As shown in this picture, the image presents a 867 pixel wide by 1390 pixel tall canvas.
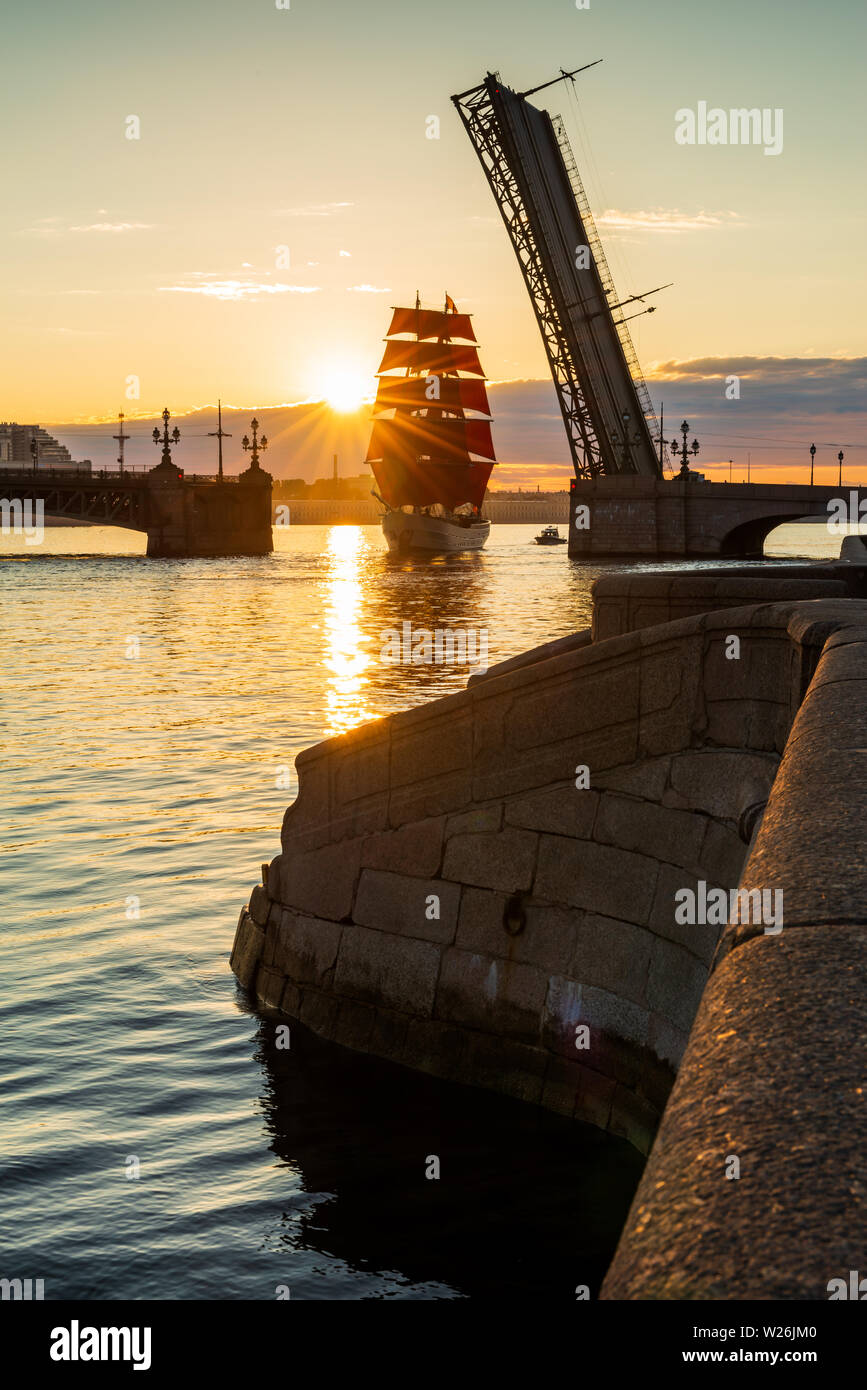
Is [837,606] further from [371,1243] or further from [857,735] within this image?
[371,1243]

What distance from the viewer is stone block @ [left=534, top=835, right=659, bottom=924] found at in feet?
23.4

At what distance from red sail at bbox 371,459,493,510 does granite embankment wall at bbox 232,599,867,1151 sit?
331 ft

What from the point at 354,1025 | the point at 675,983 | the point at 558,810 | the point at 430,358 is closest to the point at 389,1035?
the point at 354,1025

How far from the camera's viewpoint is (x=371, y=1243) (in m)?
6.51

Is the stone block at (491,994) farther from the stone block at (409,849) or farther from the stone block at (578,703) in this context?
the stone block at (578,703)

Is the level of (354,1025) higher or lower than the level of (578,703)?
lower

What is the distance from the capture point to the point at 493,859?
7.95 meters

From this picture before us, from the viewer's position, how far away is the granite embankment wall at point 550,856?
665 centimetres

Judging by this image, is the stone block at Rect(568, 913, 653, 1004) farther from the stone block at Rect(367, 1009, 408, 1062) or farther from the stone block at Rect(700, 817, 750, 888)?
the stone block at Rect(367, 1009, 408, 1062)

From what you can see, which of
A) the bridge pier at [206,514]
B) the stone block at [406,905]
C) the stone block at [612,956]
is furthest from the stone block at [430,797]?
the bridge pier at [206,514]

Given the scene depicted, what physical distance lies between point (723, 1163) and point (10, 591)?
69.6m

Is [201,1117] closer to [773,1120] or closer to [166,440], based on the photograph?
[773,1120]

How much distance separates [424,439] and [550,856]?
341 feet

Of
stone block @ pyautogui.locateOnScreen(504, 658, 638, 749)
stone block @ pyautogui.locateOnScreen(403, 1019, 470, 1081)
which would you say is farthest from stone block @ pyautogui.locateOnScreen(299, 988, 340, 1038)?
stone block @ pyautogui.locateOnScreen(504, 658, 638, 749)
